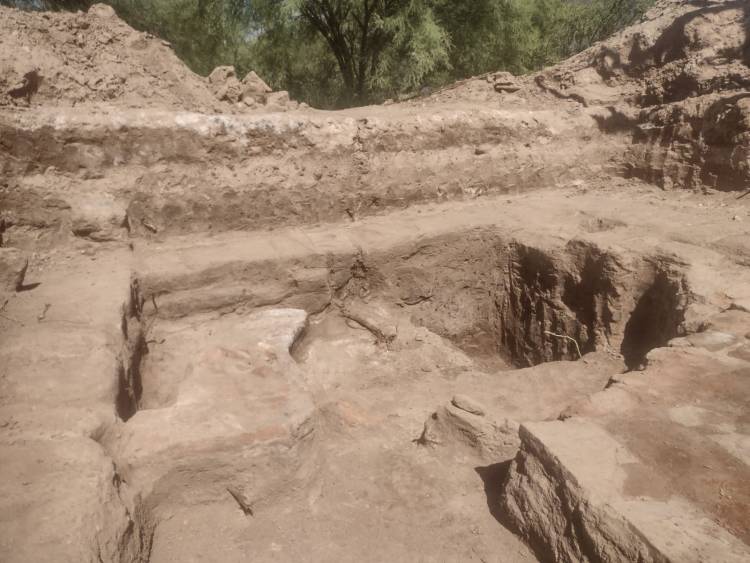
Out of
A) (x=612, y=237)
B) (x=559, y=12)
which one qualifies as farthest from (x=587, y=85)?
(x=559, y=12)

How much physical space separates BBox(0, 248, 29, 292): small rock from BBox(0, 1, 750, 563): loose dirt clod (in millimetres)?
17

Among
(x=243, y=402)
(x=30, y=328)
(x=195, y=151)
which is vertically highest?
(x=195, y=151)

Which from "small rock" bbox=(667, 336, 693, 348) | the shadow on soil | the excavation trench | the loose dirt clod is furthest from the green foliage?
the shadow on soil

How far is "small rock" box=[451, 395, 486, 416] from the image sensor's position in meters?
2.85

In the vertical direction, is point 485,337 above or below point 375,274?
below

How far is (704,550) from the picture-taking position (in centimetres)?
157

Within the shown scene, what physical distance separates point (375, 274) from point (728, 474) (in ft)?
9.61

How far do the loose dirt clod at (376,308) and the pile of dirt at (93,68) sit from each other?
0.08 feet

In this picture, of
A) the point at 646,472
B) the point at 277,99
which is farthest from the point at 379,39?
the point at 646,472

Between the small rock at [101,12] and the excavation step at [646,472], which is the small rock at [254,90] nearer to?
the small rock at [101,12]

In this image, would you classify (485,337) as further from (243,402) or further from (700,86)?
(700,86)

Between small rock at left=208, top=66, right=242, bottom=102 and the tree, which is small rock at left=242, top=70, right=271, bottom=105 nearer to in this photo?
small rock at left=208, top=66, right=242, bottom=102

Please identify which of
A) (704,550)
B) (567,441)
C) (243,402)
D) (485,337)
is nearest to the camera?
(704,550)

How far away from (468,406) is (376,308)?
1784mm
